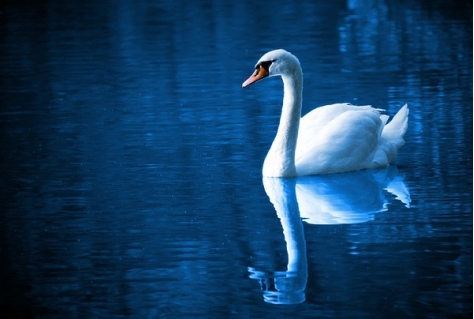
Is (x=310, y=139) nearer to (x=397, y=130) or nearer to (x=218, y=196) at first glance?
(x=397, y=130)

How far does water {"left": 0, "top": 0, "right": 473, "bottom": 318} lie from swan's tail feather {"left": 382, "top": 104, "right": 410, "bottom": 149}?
21 cm

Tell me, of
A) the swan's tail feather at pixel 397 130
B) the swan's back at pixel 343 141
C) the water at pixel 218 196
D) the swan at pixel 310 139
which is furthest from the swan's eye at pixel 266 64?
the swan's tail feather at pixel 397 130

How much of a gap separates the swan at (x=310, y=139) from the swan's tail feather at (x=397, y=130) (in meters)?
0.29

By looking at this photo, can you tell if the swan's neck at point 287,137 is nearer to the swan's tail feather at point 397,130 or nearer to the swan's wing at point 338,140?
the swan's wing at point 338,140

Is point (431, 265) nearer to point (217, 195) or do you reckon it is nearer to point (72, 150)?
point (217, 195)

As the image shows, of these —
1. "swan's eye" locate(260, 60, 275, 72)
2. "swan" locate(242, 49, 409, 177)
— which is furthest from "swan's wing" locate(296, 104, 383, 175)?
"swan's eye" locate(260, 60, 275, 72)

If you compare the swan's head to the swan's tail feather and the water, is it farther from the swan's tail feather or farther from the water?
the swan's tail feather

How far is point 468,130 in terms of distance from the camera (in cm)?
1098

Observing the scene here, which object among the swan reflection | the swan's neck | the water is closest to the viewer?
the water

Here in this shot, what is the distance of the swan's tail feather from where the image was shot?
33.1 feet

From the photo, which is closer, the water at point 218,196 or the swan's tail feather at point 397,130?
the water at point 218,196

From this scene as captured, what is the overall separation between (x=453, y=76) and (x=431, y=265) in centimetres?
807

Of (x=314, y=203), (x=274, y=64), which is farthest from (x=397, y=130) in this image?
(x=314, y=203)

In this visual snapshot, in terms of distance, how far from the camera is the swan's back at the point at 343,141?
31.0ft
